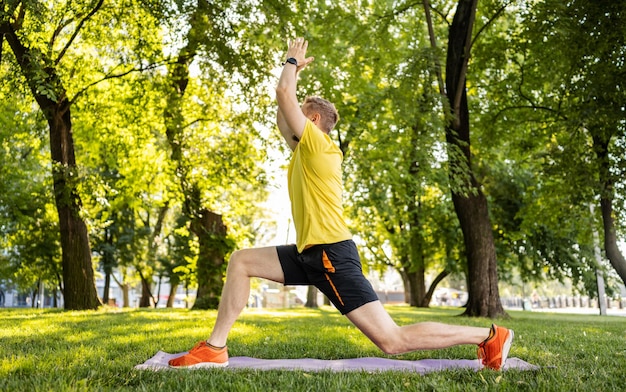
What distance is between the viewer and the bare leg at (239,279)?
4.50m

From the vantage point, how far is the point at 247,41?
43.9ft

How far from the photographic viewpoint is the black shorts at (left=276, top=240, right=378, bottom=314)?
4.20 metres

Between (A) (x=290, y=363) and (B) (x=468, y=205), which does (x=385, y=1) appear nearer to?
(B) (x=468, y=205)

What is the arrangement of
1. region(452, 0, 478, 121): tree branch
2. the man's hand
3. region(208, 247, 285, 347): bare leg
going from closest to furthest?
the man's hand, region(208, 247, 285, 347): bare leg, region(452, 0, 478, 121): tree branch

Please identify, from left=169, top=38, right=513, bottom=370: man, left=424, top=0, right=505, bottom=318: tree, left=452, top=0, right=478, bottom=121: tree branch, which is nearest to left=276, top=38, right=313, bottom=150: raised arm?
left=169, top=38, right=513, bottom=370: man

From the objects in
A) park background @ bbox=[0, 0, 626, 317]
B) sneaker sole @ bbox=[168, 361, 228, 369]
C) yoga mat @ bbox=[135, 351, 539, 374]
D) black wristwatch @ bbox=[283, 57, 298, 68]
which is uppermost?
park background @ bbox=[0, 0, 626, 317]

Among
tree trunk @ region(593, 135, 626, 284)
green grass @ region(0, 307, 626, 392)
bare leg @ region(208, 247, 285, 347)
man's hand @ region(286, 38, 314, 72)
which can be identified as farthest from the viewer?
tree trunk @ region(593, 135, 626, 284)

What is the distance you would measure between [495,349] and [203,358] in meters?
2.20

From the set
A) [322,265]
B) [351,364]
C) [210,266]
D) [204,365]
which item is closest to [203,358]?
[204,365]

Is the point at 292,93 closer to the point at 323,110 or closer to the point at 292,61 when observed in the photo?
the point at 292,61

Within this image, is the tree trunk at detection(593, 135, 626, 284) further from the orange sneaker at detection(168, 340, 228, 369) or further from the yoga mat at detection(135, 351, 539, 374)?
the orange sneaker at detection(168, 340, 228, 369)

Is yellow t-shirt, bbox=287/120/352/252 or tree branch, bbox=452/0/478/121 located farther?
tree branch, bbox=452/0/478/121

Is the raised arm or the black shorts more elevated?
the raised arm

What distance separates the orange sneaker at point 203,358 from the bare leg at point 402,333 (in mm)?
1075
